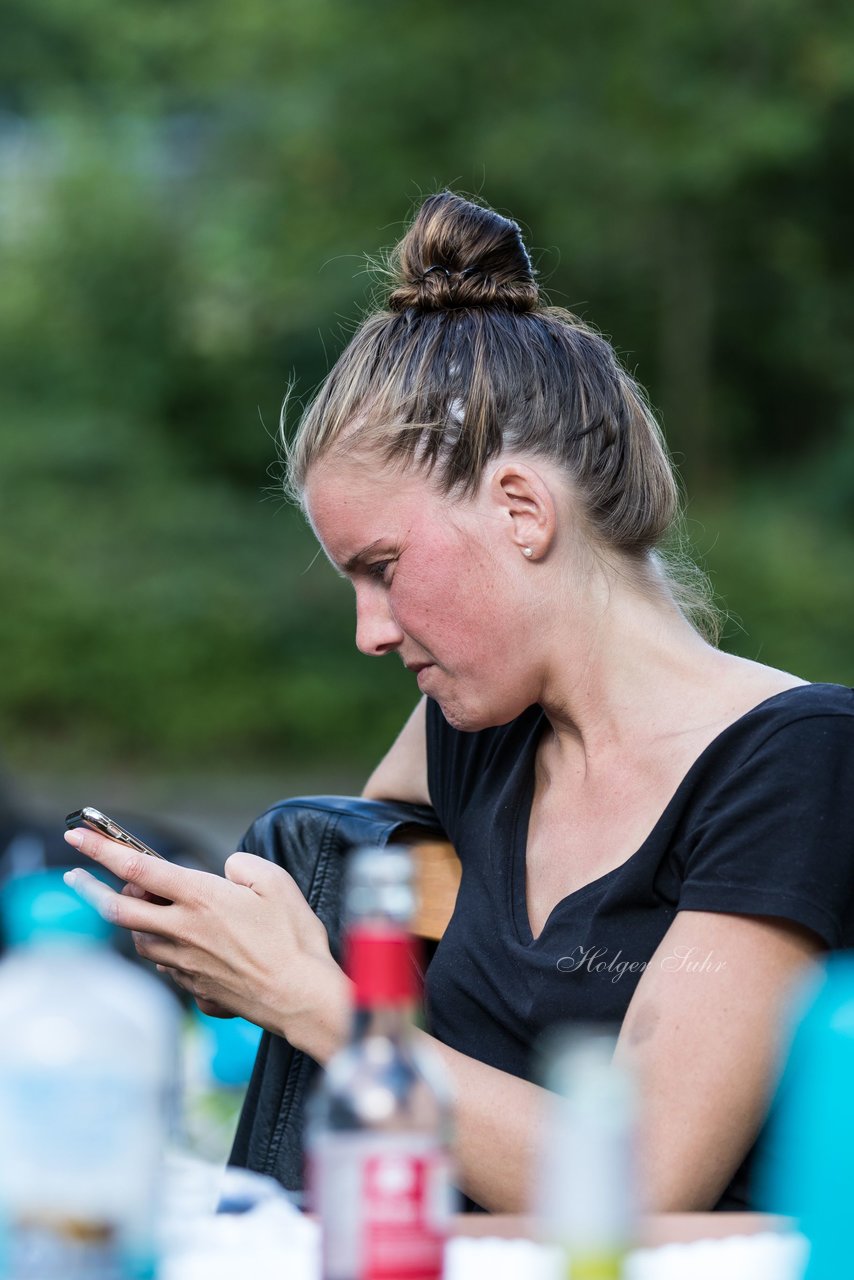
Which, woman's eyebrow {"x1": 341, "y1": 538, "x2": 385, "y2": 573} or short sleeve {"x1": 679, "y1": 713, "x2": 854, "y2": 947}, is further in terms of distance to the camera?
woman's eyebrow {"x1": 341, "y1": 538, "x2": 385, "y2": 573}

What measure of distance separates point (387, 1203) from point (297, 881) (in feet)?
3.87

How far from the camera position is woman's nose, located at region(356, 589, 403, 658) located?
180 centimetres

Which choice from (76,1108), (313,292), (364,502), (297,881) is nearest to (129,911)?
(297,881)

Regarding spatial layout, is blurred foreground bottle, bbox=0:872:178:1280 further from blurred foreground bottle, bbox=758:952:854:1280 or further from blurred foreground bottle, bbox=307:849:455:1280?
blurred foreground bottle, bbox=758:952:854:1280

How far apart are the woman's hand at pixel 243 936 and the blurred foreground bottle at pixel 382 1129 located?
720 millimetres

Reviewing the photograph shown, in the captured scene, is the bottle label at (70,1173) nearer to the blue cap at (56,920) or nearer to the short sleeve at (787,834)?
the blue cap at (56,920)

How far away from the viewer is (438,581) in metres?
1.72

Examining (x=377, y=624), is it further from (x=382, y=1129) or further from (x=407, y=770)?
(x=382, y=1129)

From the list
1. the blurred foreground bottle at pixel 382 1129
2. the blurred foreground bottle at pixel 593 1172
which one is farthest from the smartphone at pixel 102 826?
the blurred foreground bottle at pixel 593 1172

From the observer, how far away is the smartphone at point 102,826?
5.44 feet

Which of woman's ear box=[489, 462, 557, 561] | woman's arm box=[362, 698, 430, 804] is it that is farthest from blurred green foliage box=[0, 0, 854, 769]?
woman's ear box=[489, 462, 557, 561]

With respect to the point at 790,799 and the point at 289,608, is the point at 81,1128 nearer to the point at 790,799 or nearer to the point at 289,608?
the point at 790,799

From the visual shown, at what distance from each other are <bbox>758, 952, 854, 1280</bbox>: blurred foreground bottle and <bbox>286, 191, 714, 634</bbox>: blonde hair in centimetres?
97

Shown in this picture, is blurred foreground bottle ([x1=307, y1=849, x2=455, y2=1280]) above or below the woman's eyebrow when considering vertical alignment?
below
